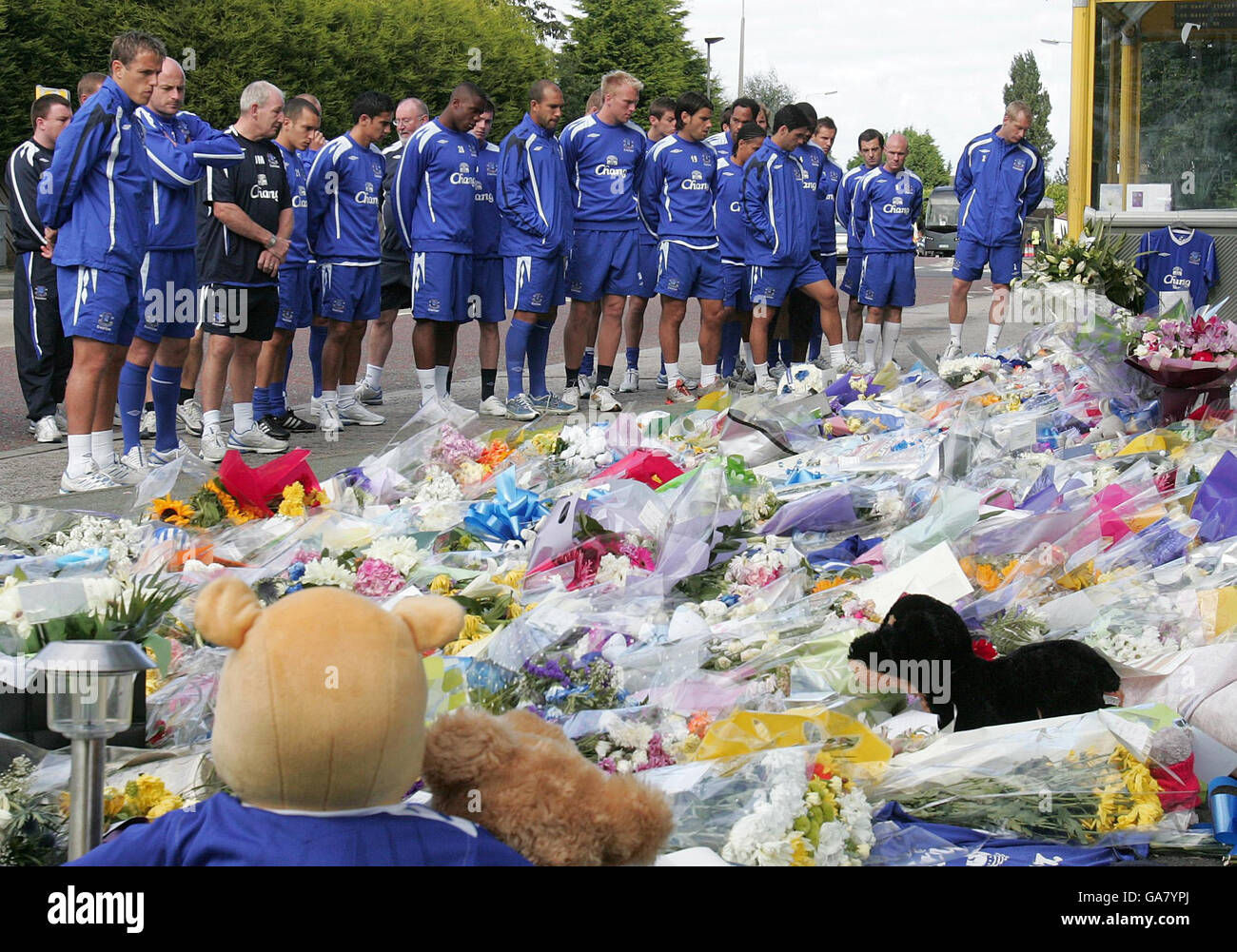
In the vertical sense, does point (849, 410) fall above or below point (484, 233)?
below

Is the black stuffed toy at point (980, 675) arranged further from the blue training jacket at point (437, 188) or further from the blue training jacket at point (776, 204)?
the blue training jacket at point (776, 204)

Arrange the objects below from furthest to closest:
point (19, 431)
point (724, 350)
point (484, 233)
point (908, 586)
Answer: point (724, 350), point (484, 233), point (19, 431), point (908, 586)

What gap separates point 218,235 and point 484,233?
7.47 feet

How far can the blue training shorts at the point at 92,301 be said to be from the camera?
6906 mm

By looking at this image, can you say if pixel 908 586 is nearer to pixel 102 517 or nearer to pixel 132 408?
pixel 102 517

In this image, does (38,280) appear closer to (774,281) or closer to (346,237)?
(346,237)

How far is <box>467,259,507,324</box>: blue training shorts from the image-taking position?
10.1m

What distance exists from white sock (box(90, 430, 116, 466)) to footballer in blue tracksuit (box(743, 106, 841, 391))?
17.4ft

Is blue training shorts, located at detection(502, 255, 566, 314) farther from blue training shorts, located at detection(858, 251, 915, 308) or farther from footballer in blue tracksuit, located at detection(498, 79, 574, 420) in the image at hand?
blue training shorts, located at detection(858, 251, 915, 308)

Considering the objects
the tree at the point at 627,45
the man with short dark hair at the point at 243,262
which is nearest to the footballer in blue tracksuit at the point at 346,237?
the man with short dark hair at the point at 243,262
